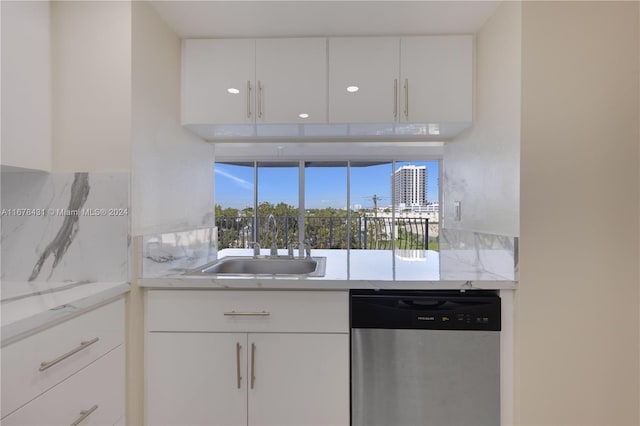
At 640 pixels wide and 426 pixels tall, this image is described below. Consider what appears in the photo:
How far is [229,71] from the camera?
1644mm

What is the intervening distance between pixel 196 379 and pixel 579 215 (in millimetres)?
1705

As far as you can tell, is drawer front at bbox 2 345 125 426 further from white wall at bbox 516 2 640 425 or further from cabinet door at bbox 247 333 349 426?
white wall at bbox 516 2 640 425

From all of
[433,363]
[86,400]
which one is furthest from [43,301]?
[433,363]

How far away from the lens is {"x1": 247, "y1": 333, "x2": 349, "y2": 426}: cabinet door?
131cm

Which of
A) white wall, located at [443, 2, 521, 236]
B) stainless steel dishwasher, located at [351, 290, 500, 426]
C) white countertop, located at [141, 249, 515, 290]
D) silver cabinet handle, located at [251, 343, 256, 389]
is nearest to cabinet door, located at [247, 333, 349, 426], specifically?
silver cabinet handle, located at [251, 343, 256, 389]

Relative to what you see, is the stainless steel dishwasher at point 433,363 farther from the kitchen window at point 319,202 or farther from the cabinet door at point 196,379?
the kitchen window at point 319,202

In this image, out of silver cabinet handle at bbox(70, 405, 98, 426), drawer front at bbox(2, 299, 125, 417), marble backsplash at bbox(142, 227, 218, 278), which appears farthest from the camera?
marble backsplash at bbox(142, 227, 218, 278)

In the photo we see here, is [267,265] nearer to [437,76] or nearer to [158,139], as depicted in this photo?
[158,139]

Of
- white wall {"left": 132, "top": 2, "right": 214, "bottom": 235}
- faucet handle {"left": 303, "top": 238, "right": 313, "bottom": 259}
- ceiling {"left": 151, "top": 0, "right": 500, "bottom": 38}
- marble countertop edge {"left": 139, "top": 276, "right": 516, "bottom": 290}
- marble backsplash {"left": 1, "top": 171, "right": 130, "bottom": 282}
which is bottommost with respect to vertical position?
marble countertop edge {"left": 139, "top": 276, "right": 516, "bottom": 290}

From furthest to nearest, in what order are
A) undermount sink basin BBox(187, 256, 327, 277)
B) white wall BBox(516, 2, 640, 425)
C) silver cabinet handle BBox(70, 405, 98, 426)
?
undermount sink basin BBox(187, 256, 327, 277)
white wall BBox(516, 2, 640, 425)
silver cabinet handle BBox(70, 405, 98, 426)

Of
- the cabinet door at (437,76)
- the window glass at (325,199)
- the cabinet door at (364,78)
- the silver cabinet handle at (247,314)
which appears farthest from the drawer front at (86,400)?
the window glass at (325,199)

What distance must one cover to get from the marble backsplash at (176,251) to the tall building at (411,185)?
3589mm

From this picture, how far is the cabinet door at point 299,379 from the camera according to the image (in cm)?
131

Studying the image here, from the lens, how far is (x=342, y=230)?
5199 mm
